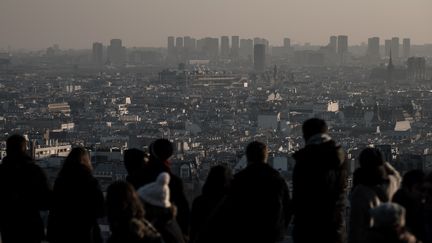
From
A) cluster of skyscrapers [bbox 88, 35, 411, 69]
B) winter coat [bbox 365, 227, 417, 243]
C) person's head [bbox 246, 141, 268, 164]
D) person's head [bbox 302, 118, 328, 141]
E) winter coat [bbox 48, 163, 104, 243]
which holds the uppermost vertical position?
person's head [bbox 302, 118, 328, 141]

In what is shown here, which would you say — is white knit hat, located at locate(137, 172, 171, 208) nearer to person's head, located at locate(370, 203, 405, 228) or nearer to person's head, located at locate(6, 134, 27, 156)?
person's head, located at locate(6, 134, 27, 156)

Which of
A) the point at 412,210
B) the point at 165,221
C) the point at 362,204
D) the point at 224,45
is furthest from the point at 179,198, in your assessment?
the point at 224,45

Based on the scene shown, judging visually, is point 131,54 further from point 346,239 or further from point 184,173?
point 346,239

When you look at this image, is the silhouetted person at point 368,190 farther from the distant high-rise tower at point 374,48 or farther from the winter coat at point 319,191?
the distant high-rise tower at point 374,48

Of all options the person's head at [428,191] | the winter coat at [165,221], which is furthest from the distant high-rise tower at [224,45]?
the winter coat at [165,221]

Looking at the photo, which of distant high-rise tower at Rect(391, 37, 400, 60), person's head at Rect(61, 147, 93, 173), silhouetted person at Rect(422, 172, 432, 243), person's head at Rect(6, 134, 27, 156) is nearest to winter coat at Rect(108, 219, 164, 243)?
person's head at Rect(61, 147, 93, 173)

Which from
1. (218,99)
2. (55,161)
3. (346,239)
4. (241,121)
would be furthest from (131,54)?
(346,239)

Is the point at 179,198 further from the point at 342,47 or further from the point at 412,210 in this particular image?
the point at 342,47
